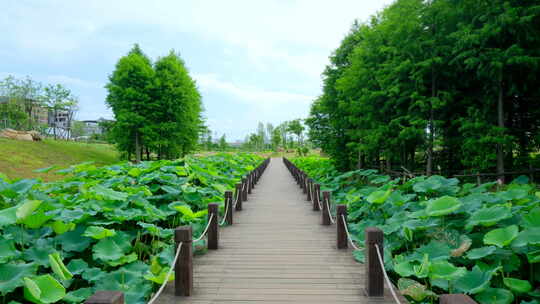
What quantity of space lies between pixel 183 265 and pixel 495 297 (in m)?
2.93

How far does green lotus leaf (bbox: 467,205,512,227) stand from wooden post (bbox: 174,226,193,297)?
10.7 ft

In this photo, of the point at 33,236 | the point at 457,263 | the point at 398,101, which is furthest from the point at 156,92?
the point at 457,263

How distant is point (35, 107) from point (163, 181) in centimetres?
4413

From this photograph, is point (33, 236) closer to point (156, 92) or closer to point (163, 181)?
point (163, 181)

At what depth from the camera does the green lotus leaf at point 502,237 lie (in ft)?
10.2

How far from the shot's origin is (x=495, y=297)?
112 inches

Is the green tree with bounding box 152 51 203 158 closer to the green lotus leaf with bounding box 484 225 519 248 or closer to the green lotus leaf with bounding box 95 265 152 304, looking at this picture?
the green lotus leaf with bounding box 95 265 152 304

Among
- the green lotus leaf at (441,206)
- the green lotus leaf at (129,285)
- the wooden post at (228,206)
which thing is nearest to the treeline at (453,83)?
the green lotus leaf at (441,206)

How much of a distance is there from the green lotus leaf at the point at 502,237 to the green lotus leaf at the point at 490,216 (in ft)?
1.19

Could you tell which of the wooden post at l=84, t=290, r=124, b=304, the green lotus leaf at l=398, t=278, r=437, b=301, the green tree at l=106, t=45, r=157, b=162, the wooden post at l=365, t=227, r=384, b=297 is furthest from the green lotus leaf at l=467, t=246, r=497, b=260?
the green tree at l=106, t=45, r=157, b=162

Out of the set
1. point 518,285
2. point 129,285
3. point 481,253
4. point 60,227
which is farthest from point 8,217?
point 518,285

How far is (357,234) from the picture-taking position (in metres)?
5.43

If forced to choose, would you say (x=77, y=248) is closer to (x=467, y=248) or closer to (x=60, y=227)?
(x=60, y=227)

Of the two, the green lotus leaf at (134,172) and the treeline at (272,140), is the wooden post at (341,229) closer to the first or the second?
the green lotus leaf at (134,172)
